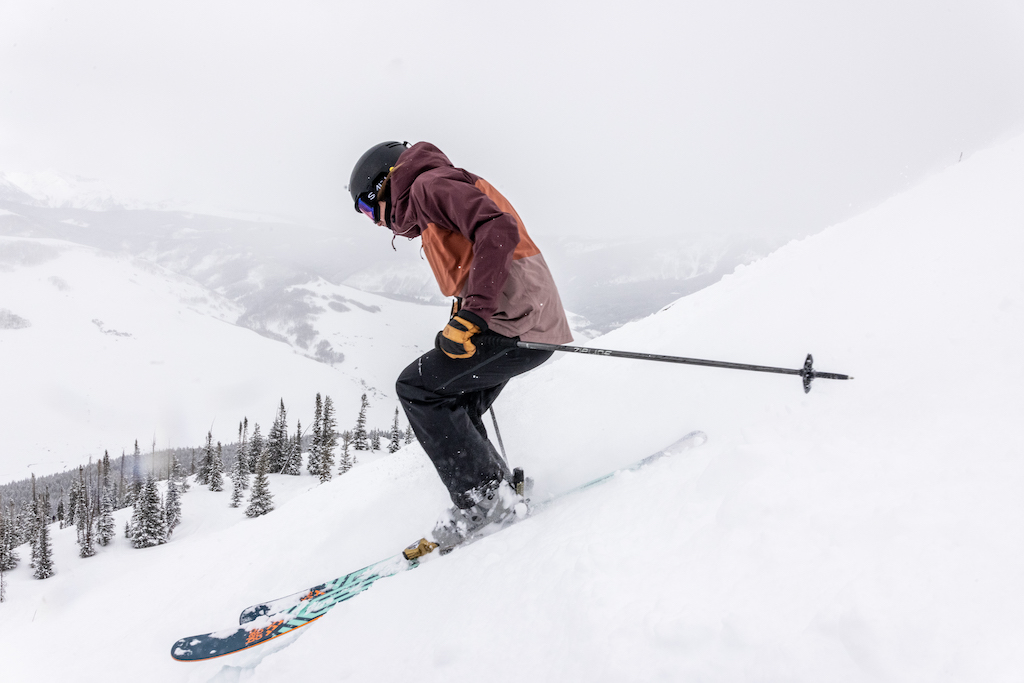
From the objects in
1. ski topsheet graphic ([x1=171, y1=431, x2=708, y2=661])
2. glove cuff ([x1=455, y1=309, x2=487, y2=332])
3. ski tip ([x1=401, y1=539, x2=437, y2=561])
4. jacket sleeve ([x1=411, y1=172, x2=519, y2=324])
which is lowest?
ski topsheet graphic ([x1=171, y1=431, x2=708, y2=661])

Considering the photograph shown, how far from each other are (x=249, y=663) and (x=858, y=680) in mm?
3340

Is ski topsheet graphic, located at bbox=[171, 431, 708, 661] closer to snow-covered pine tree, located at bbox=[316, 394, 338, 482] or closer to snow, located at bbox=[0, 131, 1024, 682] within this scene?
snow, located at bbox=[0, 131, 1024, 682]

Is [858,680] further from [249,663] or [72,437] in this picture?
[72,437]

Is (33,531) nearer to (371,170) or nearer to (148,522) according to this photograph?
(148,522)

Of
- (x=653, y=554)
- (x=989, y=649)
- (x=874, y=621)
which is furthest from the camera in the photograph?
(x=653, y=554)

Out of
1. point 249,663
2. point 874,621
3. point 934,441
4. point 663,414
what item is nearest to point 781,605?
point 874,621

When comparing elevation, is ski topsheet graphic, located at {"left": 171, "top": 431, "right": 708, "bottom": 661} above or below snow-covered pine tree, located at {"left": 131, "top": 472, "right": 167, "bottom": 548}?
above

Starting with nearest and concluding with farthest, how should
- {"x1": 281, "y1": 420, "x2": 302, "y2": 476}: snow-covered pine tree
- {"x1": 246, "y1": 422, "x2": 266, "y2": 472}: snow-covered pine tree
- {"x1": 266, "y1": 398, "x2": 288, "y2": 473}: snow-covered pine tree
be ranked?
{"x1": 246, "y1": 422, "x2": 266, "y2": 472}: snow-covered pine tree
{"x1": 266, "y1": 398, "x2": 288, "y2": 473}: snow-covered pine tree
{"x1": 281, "y1": 420, "x2": 302, "y2": 476}: snow-covered pine tree

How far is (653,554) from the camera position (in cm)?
237

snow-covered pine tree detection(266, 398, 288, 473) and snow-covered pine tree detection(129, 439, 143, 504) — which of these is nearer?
snow-covered pine tree detection(266, 398, 288, 473)

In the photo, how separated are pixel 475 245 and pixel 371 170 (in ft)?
4.53

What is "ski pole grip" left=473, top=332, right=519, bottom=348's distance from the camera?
11.0ft

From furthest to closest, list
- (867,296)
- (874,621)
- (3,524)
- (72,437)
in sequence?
(72,437) → (3,524) → (867,296) → (874,621)

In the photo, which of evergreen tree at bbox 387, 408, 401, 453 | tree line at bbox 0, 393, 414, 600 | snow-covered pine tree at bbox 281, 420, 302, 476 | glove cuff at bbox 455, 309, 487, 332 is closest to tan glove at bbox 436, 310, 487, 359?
glove cuff at bbox 455, 309, 487, 332
